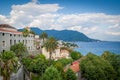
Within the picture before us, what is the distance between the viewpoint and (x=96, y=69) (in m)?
60.8

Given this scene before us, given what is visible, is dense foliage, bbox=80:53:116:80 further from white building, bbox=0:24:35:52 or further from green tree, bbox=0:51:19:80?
green tree, bbox=0:51:19:80

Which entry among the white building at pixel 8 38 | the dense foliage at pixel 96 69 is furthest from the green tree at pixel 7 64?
the dense foliage at pixel 96 69

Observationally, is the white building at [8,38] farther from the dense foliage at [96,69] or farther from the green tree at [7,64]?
the green tree at [7,64]

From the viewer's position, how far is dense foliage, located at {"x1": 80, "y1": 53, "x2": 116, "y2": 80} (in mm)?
60406

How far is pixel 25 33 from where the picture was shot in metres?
78.5

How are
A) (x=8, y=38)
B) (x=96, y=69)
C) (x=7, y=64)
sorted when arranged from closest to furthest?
(x=7, y=64)
(x=96, y=69)
(x=8, y=38)

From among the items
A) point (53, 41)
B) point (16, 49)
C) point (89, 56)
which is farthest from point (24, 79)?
point (53, 41)

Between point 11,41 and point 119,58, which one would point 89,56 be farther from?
point 11,41

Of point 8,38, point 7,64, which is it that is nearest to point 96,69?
point 8,38

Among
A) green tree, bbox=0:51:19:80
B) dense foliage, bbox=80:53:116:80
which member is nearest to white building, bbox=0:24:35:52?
dense foliage, bbox=80:53:116:80

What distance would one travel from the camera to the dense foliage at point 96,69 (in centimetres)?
6041

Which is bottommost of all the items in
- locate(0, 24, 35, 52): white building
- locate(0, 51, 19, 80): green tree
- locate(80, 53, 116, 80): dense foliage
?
locate(80, 53, 116, 80): dense foliage

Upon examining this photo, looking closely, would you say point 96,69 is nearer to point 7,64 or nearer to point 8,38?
point 8,38

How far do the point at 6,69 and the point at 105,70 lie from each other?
3625 cm
